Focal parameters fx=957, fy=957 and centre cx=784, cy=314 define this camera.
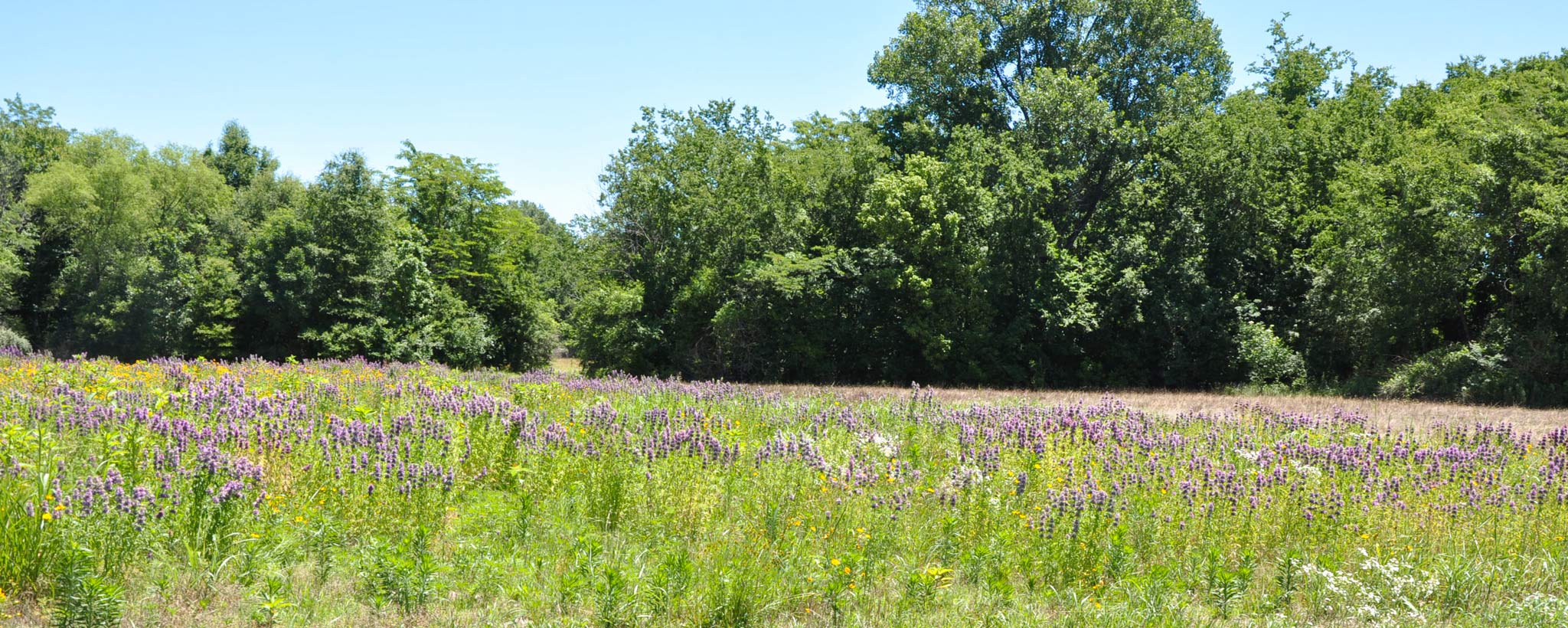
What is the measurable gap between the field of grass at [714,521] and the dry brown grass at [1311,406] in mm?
4886

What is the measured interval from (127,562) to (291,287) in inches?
1205

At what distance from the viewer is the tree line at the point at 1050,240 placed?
79.8 ft

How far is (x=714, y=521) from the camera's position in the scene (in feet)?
24.3

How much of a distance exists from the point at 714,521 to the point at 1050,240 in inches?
934

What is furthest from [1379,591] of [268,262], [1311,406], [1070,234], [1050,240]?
[268,262]

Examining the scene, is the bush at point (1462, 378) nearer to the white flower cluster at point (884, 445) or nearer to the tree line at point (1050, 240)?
the tree line at point (1050, 240)

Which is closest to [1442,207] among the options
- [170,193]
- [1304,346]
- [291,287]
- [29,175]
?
[1304,346]

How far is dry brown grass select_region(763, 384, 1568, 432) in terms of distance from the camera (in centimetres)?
1566

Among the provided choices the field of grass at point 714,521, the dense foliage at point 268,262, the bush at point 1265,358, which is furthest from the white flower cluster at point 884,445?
the dense foliage at point 268,262

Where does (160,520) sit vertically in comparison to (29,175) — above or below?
below

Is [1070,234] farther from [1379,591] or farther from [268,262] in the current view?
[268,262]

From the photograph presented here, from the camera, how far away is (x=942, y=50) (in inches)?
1240

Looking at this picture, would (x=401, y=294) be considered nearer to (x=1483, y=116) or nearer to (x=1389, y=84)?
(x=1483, y=116)

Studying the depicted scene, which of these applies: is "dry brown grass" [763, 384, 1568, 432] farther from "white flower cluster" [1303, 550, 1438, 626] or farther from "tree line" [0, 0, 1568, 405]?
"white flower cluster" [1303, 550, 1438, 626]
